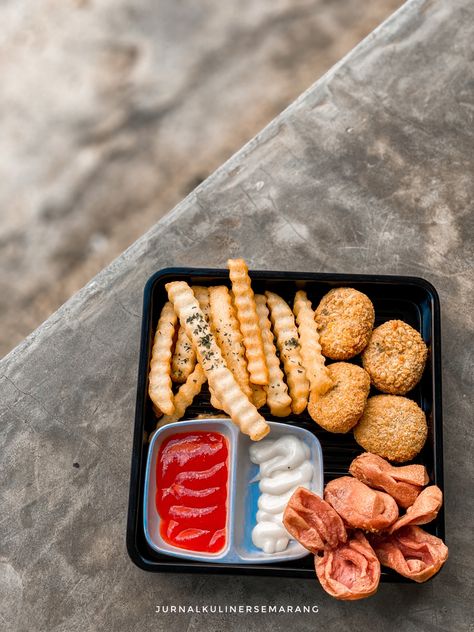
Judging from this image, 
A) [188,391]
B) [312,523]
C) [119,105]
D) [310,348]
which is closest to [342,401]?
[310,348]

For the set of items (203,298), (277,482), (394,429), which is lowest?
(394,429)

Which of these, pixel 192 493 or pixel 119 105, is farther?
pixel 119 105

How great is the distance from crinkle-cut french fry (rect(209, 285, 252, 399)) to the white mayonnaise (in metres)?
0.26

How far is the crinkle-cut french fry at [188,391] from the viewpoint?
2725mm

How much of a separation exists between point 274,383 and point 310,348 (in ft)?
0.69

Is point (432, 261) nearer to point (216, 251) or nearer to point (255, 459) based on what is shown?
point (216, 251)

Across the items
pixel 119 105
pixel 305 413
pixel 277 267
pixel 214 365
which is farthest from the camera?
pixel 119 105

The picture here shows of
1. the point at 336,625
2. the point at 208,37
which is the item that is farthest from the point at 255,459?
the point at 208,37

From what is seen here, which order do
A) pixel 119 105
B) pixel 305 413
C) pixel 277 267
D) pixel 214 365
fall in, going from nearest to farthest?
pixel 214 365 < pixel 305 413 < pixel 277 267 < pixel 119 105

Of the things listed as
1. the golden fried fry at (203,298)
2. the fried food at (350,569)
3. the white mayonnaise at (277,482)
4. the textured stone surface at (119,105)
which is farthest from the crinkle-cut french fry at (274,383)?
the textured stone surface at (119,105)

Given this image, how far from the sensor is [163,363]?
2.72 metres

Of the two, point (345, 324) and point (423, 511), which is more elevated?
point (345, 324)

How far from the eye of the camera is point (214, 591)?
296 cm

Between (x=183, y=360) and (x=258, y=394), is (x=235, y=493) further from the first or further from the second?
(x=183, y=360)
